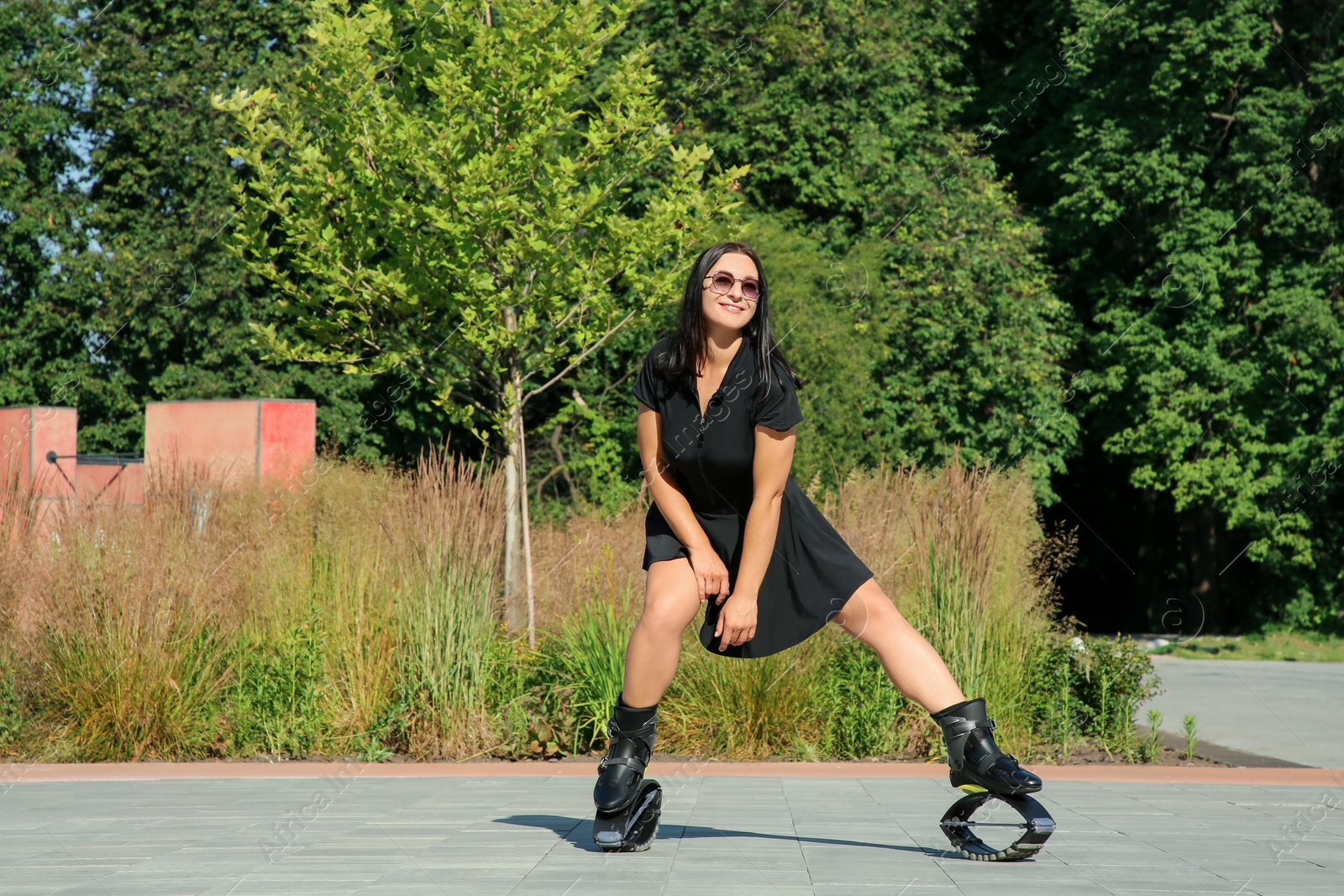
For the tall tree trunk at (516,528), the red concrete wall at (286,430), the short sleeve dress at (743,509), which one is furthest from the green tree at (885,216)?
the short sleeve dress at (743,509)

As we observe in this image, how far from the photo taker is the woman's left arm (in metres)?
3.47

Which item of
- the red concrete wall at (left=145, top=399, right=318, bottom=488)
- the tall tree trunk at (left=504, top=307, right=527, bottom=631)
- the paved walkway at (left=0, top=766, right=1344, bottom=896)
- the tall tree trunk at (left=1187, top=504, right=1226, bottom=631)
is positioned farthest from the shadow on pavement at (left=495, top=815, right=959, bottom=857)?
the tall tree trunk at (left=1187, top=504, right=1226, bottom=631)

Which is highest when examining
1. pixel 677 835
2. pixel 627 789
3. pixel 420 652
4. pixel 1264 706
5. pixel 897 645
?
pixel 897 645

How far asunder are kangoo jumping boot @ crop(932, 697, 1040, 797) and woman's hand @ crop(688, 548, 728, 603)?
27.2 inches

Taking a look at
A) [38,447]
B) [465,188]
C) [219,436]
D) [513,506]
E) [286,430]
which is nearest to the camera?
[465,188]

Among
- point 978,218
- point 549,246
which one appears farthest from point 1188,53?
point 549,246

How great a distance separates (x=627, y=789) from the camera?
11.7ft

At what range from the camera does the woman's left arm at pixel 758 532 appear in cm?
347

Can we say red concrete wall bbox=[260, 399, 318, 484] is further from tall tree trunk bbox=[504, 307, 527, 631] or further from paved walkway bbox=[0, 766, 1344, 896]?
paved walkway bbox=[0, 766, 1344, 896]

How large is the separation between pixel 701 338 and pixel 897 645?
3.43 ft

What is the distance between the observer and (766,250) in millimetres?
17328

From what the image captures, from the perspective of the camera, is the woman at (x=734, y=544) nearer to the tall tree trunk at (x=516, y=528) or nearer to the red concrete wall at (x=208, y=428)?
the tall tree trunk at (x=516, y=528)

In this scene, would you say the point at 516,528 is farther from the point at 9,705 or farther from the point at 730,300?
the point at 730,300

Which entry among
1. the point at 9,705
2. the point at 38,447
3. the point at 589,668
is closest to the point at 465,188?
the point at 589,668
